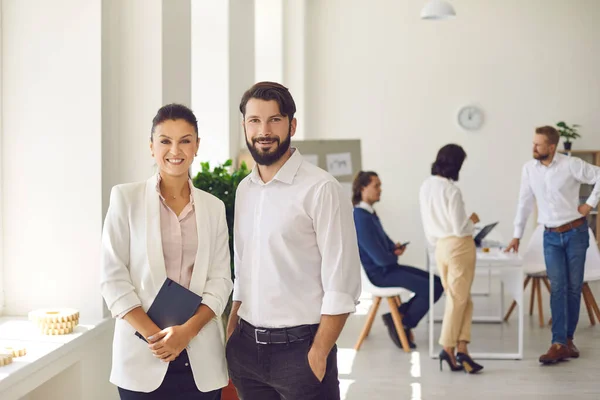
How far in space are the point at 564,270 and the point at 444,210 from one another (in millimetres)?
1172

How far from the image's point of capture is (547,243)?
5.62 m

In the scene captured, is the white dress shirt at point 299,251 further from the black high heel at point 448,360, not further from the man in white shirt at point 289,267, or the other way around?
the black high heel at point 448,360

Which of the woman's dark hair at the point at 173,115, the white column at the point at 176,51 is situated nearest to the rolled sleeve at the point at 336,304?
the woman's dark hair at the point at 173,115

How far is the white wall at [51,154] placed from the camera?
133 inches

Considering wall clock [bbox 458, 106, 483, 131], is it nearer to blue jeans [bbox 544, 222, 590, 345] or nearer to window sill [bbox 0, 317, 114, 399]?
blue jeans [bbox 544, 222, 590, 345]

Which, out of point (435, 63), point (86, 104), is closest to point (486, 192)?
point (435, 63)

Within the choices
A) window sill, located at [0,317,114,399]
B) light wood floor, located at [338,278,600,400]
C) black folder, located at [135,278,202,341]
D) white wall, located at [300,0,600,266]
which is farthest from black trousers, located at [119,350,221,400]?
white wall, located at [300,0,600,266]

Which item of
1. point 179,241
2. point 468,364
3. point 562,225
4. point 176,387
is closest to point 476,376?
point 468,364

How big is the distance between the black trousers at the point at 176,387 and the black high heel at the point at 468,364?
3334 mm

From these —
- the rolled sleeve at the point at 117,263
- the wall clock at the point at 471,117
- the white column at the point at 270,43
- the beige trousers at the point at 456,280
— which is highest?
the white column at the point at 270,43

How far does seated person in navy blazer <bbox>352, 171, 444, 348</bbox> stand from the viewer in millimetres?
5873

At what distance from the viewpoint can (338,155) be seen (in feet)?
22.1

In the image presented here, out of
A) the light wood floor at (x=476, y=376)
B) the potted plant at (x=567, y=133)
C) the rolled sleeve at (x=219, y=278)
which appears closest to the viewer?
the rolled sleeve at (x=219, y=278)

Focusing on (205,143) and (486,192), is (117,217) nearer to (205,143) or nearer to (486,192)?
(205,143)
